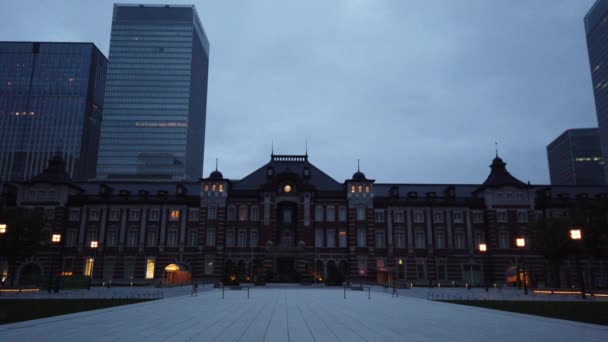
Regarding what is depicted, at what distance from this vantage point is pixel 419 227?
65625 millimetres

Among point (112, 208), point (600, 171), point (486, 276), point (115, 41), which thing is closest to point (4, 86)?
point (115, 41)

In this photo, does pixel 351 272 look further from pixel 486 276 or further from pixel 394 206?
pixel 486 276

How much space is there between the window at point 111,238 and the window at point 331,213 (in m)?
32.5

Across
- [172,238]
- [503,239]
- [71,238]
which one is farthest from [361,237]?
[71,238]

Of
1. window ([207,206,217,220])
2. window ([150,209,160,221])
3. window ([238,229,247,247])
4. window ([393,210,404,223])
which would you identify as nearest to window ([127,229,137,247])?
window ([150,209,160,221])

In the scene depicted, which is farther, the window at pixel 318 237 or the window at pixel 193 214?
the window at pixel 193 214

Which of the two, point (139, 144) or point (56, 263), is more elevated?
point (139, 144)

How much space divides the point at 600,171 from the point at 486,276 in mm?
160098

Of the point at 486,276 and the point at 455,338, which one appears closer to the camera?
the point at 455,338

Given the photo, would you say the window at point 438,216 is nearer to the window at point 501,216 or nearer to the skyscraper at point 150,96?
the window at point 501,216

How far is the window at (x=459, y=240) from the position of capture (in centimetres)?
6488

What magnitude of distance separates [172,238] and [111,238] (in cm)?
925

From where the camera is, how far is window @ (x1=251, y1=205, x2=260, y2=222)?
6550cm

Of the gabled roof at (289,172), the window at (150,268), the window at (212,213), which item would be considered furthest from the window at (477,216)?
the window at (150,268)
